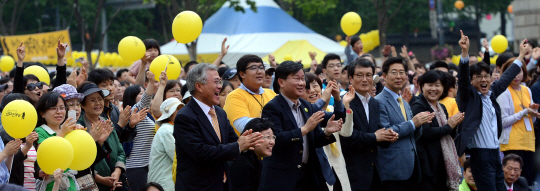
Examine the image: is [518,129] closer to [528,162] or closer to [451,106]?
[528,162]

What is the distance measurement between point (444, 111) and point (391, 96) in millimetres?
1072

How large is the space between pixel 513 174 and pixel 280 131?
4109 mm

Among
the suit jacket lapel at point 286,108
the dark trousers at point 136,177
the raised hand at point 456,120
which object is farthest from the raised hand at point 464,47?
the dark trousers at point 136,177

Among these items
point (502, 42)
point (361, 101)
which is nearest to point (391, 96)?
point (361, 101)

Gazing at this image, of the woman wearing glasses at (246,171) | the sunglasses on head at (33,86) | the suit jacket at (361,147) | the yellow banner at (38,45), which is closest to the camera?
the woman wearing glasses at (246,171)

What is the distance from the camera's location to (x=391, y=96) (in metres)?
6.91

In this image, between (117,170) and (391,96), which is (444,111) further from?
(117,170)

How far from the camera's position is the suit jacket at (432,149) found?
7125mm

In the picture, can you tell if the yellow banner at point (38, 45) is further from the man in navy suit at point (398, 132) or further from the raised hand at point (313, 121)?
the raised hand at point (313, 121)

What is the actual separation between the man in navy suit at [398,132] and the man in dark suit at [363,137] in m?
0.13

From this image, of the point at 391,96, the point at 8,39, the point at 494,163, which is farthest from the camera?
the point at 8,39

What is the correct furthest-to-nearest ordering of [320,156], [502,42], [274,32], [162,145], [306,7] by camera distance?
[306,7] → [274,32] → [502,42] → [162,145] → [320,156]

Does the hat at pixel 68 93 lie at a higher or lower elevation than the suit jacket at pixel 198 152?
higher

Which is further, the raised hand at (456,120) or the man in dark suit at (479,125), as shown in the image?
the man in dark suit at (479,125)
